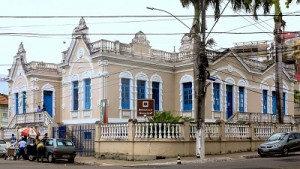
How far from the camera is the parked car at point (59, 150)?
25.1 metres

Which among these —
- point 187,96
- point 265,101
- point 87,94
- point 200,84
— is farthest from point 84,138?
point 265,101

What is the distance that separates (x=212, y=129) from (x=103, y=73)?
9.70m

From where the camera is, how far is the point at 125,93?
34.0m

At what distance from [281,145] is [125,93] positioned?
1316 cm

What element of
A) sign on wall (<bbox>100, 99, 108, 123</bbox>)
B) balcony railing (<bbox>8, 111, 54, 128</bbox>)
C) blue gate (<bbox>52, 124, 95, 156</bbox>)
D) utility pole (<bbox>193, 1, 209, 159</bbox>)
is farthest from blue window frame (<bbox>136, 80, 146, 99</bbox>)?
utility pole (<bbox>193, 1, 209, 159</bbox>)

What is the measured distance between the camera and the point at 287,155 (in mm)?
25328

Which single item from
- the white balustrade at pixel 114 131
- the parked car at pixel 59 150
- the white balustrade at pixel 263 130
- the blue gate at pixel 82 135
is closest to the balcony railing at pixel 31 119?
the blue gate at pixel 82 135

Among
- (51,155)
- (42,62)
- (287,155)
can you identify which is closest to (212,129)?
(287,155)

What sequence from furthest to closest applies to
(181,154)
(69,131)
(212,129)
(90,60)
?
(90,60)
(69,131)
(212,129)
(181,154)

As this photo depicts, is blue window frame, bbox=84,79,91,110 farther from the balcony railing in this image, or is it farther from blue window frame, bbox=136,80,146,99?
blue window frame, bbox=136,80,146,99

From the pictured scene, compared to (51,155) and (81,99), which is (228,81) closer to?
(81,99)

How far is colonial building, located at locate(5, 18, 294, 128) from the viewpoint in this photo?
33.1 metres

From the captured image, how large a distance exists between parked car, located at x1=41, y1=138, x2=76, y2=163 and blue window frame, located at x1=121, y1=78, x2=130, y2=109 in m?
8.53

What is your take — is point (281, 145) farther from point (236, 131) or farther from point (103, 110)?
point (103, 110)
